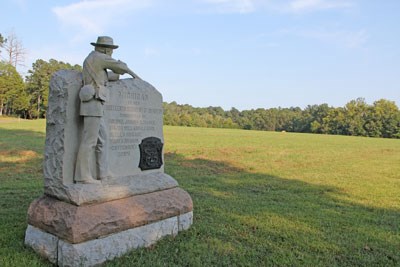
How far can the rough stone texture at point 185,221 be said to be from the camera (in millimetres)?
5028

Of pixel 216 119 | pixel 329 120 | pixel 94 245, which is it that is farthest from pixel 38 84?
pixel 94 245

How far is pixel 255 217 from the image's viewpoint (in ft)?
19.4

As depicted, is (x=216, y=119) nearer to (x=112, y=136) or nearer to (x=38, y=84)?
(x=38, y=84)

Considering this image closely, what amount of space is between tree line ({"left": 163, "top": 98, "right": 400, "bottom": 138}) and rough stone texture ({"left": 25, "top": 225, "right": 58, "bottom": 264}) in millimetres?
64617

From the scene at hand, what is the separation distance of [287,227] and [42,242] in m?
3.59

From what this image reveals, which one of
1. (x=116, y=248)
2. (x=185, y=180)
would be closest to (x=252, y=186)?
(x=185, y=180)

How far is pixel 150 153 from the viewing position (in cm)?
519

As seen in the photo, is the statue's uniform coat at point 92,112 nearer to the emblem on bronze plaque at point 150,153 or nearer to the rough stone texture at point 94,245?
the rough stone texture at point 94,245

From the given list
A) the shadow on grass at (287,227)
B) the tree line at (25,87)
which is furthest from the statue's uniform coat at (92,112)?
the tree line at (25,87)

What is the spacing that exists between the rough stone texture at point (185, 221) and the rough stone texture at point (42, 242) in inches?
70.1

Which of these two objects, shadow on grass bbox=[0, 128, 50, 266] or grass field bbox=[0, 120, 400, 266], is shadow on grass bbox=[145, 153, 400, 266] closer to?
grass field bbox=[0, 120, 400, 266]

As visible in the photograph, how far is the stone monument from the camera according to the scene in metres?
3.88

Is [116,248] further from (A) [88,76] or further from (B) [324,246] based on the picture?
(B) [324,246]

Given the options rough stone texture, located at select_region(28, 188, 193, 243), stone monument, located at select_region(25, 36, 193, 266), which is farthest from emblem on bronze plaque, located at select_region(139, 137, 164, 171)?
rough stone texture, located at select_region(28, 188, 193, 243)
